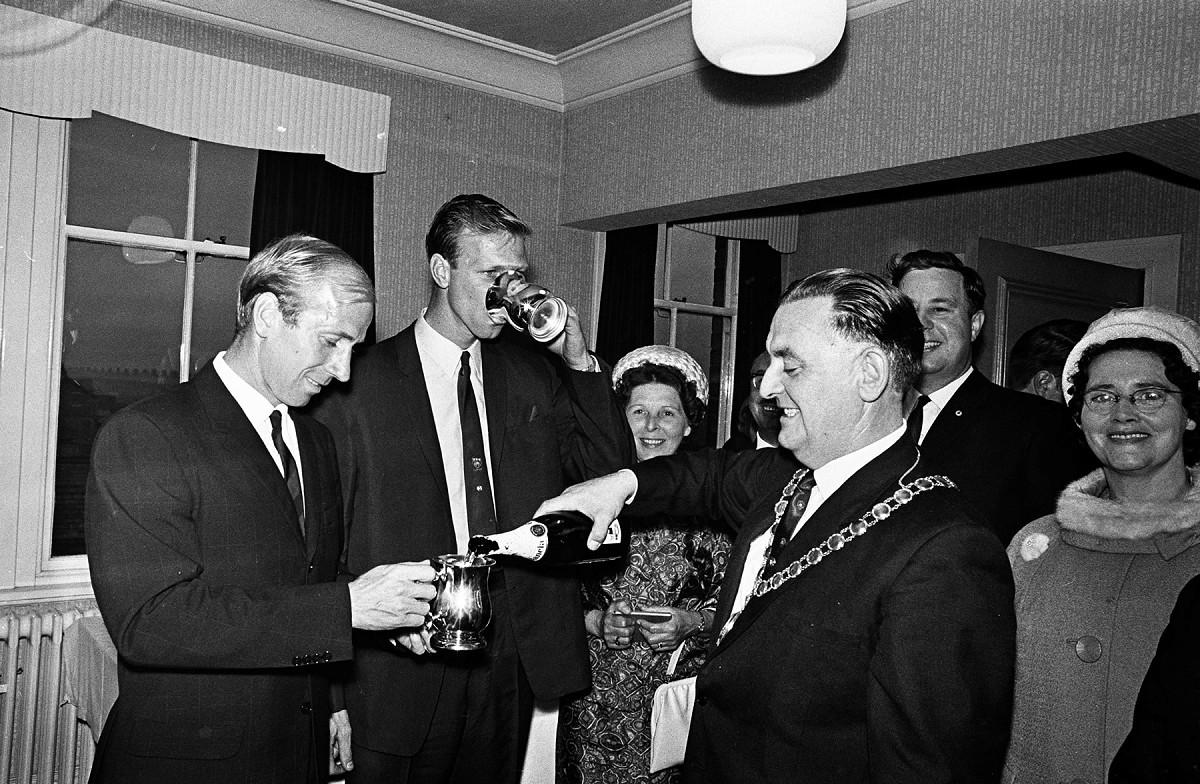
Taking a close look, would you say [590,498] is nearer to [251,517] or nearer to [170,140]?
[251,517]

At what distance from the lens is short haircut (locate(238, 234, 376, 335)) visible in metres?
1.81

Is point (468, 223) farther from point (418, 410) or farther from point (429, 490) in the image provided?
point (429, 490)

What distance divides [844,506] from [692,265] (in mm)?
3829

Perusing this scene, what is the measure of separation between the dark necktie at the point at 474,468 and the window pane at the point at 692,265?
9.33 feet

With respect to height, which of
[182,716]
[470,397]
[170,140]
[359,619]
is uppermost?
[170,140]

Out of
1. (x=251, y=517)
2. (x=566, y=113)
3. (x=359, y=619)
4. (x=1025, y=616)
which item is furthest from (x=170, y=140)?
(x=1025, y=616)

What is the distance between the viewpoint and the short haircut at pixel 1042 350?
3.63 m

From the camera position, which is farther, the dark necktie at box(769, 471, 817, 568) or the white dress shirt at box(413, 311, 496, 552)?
the white dress shirt at box(413, 311, 496, 552)

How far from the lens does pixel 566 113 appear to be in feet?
13.7

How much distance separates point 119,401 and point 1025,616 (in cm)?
306

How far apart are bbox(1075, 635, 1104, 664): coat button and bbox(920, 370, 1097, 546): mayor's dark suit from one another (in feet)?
2.07

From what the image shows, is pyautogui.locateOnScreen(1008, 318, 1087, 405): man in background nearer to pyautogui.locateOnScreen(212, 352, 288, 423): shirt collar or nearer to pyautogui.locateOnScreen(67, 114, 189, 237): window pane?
pyautogui.locateOnScreen(212, 352, 288, 423): shirt collar

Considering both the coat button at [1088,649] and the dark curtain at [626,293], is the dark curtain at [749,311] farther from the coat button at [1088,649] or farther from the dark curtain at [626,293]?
the coat button at [1088,649]

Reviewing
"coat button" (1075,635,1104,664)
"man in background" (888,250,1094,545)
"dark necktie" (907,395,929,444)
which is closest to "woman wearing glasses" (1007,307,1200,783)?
"coat button" (1075,635,1104,664)
